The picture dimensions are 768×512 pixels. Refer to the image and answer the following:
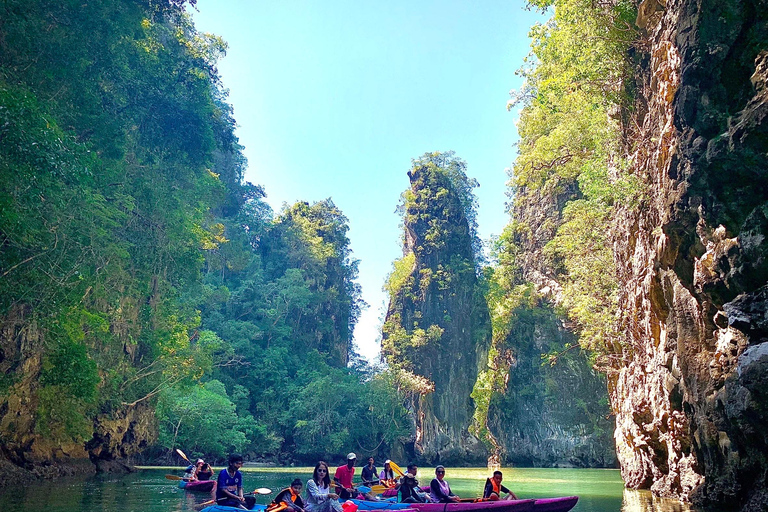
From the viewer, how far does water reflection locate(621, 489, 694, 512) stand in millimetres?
8633

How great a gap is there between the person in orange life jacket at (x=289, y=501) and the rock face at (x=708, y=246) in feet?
18.0

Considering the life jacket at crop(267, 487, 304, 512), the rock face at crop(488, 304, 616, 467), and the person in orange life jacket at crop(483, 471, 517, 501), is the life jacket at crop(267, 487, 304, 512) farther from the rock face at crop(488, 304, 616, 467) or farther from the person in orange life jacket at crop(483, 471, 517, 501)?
the rock face at crop(488, 304, 616, 467)

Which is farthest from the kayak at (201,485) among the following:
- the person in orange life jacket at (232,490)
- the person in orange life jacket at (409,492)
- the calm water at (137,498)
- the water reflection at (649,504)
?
the water reflection at (649,504)

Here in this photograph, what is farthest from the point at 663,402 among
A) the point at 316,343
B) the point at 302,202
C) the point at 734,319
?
the point at 302,202

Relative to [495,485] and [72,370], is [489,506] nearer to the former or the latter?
[495,485]

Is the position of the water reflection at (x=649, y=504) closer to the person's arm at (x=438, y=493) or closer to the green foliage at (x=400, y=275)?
the person's arm at (x=438, y=493)

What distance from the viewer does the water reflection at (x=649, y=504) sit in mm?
8633

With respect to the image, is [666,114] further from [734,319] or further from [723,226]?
[734,319]

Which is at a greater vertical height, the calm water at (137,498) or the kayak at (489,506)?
the kayak at (489,506)

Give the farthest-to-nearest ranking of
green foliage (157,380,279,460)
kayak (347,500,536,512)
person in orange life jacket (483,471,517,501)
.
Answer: green foliage (157,380,279,460) → person in orange life jacket (483,471,517,501) → kayak (347,500,536,512)

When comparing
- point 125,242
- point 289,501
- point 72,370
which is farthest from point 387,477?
point 125,242

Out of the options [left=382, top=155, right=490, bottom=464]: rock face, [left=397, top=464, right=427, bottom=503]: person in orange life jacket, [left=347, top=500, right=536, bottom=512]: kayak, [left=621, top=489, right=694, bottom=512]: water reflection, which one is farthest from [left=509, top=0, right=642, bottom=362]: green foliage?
[left=382, top=155, right=490, bottom=464]: rock face

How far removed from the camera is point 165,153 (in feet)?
60.3

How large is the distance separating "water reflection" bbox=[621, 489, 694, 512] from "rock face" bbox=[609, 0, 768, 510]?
27 centimetres
